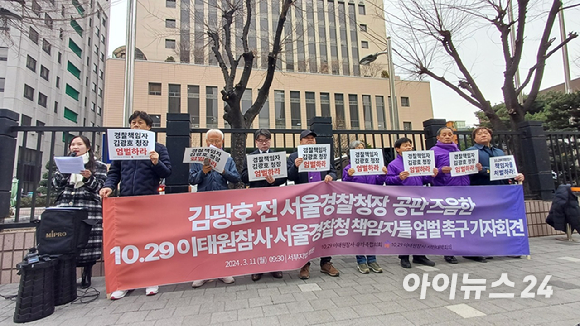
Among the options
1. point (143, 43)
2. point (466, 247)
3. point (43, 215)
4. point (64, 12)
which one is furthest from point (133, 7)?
point (143, 43)

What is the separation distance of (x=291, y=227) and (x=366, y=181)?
1.33 metres

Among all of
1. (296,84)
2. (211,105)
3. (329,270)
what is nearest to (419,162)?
(329,270)

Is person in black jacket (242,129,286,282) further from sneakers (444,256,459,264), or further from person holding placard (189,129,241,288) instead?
sneakers (444,256,459,264)

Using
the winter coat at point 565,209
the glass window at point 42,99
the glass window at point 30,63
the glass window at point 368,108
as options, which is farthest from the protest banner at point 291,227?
the glass window at point 42,99

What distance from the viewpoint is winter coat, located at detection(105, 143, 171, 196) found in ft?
11.3

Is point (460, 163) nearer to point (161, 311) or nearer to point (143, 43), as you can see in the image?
point (161, 311)

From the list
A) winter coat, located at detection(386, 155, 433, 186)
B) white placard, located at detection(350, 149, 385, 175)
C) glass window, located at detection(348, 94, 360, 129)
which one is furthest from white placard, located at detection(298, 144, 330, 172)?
glass window, located at detection(348, 94, 360, 129)

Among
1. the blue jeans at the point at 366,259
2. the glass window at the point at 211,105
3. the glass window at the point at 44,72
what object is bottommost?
the blue jeans at the point at 366,259

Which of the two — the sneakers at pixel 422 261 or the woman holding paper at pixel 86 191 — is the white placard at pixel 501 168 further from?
the woman holding paper at pixel 86 191

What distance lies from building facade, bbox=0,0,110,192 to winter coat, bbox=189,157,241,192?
87.1 inches

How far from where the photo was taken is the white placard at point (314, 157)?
11.9 feet

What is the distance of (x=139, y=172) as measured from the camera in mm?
3486

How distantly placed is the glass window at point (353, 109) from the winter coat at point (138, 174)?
3234 cm

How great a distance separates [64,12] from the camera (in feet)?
18.2
